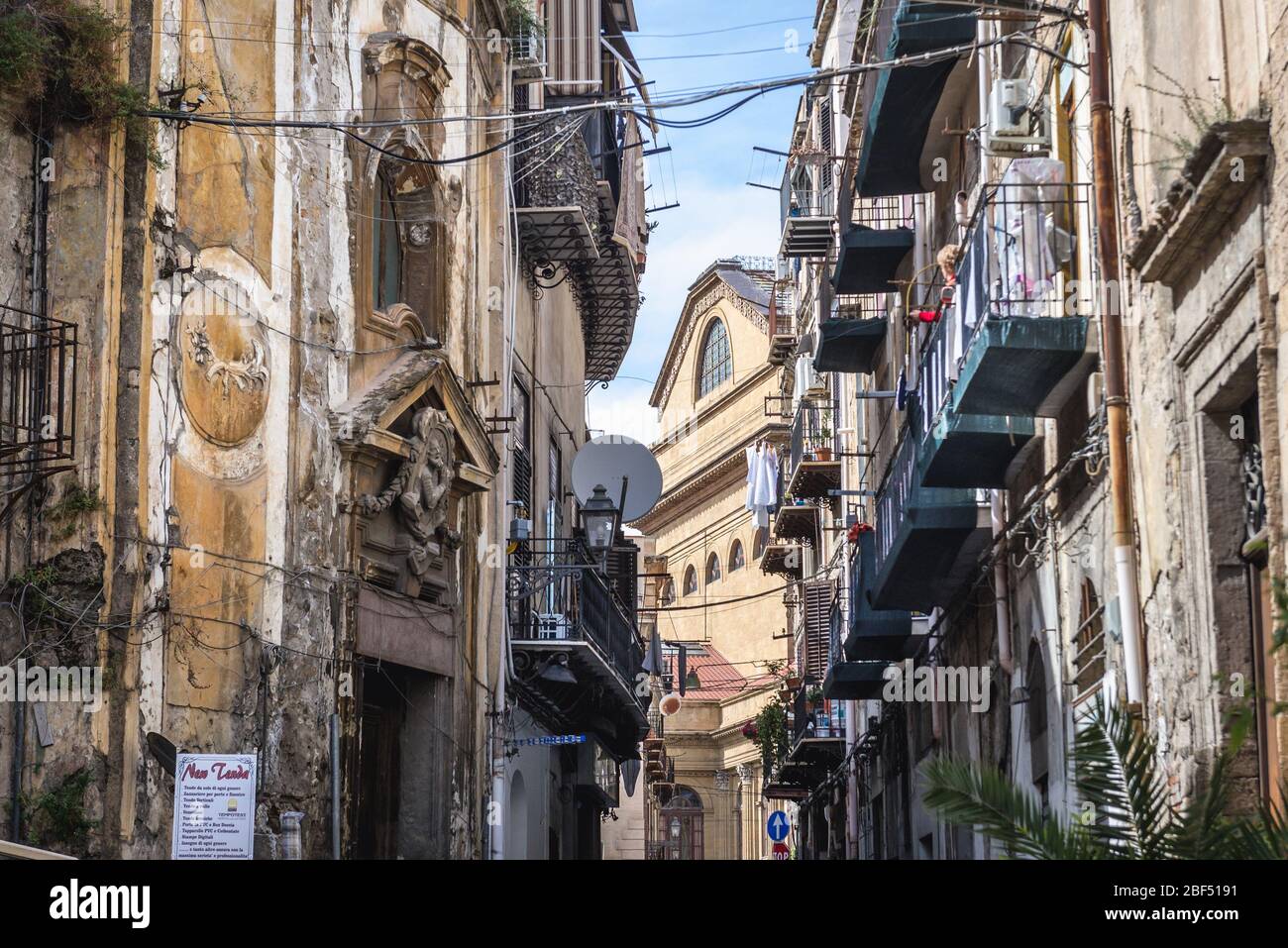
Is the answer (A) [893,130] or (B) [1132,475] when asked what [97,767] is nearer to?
(B) [1132,475]

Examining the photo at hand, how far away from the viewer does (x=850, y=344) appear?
2375cm

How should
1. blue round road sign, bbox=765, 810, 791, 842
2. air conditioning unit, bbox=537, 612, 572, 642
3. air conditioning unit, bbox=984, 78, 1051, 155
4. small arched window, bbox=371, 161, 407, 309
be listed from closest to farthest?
air conditioning unit, bbox=984, 78, 1051, 155 < small arched window, bbox=371, 161, 407, 309 < air conditioning unit, bbox=537, 612, 572, 642 < blue round road sign, bbox=765, 810, 791, 842

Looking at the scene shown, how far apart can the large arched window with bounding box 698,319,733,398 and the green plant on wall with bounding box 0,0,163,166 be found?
151ft

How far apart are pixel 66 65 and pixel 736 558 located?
45964 mm

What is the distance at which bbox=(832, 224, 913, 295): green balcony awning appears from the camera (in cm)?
2075

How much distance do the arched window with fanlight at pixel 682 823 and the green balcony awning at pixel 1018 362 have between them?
146ft

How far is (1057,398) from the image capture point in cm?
1232

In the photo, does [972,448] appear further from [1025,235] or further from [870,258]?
[870,258]

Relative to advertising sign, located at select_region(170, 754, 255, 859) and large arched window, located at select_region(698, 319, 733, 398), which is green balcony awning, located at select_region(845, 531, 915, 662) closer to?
advertising sign, located at select_region(170, 754, 255, 859)

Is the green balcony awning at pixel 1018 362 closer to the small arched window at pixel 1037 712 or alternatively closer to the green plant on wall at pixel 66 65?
the small arched window at pixel 1037 712

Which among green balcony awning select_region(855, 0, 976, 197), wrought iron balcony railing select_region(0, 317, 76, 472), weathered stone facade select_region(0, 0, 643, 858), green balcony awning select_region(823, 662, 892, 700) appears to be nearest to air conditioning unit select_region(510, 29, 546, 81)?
weathered stone facade select_region(0, 0, 643, 858)

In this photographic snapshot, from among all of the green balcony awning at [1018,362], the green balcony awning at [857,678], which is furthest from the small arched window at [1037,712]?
the green balcony awning at [857,678]

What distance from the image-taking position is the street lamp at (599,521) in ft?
64.8

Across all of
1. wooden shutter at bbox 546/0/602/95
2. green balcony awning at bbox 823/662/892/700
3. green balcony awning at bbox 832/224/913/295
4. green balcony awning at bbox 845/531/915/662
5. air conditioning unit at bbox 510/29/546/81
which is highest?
wooden shutter at bbox 546/0/602/95
